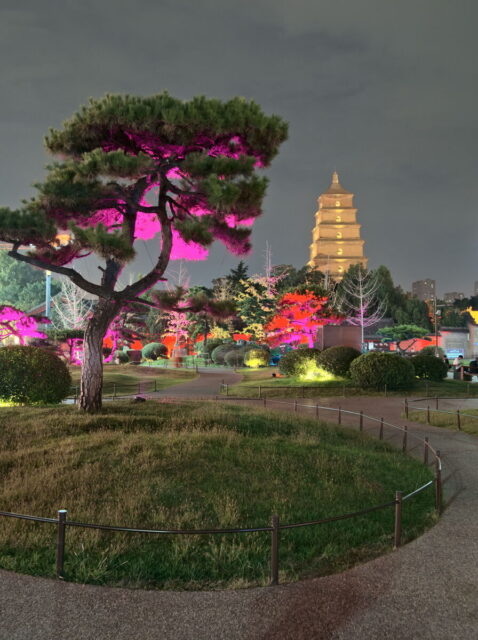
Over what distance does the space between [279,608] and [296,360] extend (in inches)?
863

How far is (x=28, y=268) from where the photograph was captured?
87.0m

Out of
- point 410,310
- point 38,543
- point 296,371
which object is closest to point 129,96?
point 38,543

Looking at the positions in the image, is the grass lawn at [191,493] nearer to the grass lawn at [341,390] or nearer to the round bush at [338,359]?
the grass lawn at [341,390]

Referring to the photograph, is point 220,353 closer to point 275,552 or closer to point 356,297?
point 356,297

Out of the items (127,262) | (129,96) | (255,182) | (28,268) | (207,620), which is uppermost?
(28,268)

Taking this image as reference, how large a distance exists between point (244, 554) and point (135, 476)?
8.85 feet

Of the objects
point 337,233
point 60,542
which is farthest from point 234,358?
point 337,233

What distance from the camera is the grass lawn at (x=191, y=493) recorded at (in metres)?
5.22

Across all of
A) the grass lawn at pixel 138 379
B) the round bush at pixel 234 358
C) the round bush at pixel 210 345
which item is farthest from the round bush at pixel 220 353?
the grass lawn at pixel 138 379

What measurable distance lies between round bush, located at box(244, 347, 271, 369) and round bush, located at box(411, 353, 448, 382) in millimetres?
16315

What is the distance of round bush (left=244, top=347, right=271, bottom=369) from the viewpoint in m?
39.4

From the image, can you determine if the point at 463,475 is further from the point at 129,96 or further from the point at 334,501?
the point at 129,96

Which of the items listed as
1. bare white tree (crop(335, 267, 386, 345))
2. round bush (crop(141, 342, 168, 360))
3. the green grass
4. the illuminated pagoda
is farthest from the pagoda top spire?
the green grass

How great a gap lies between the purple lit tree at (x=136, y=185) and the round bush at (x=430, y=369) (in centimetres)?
1557
